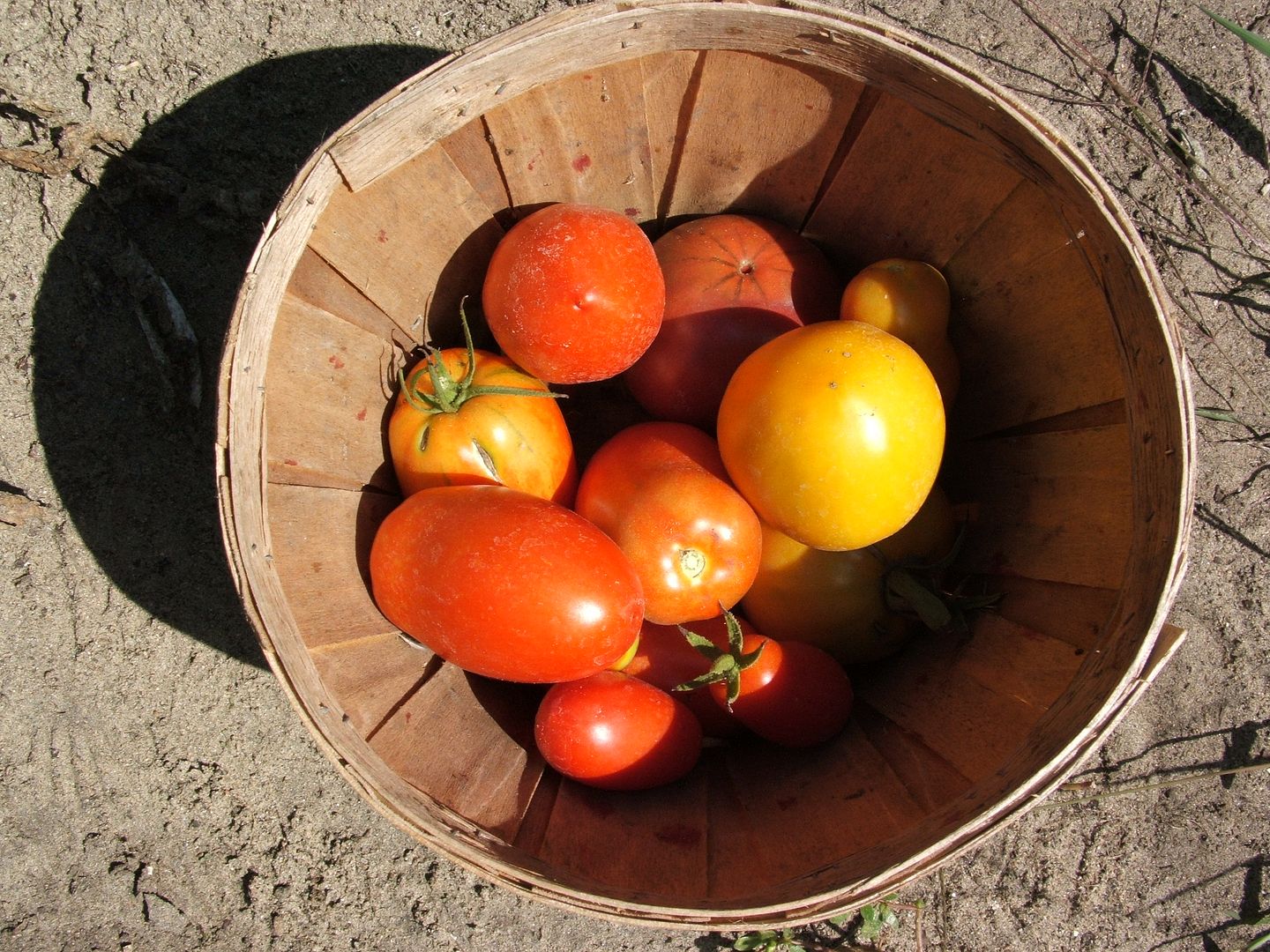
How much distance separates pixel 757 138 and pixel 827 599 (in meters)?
0.65

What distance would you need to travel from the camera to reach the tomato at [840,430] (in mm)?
1100

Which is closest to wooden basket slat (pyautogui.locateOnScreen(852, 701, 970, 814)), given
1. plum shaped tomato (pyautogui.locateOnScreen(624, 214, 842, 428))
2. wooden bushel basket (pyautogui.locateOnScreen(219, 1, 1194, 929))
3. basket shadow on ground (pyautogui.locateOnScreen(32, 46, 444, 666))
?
wooden bushel basket (pyautogui.locateOnScreen(219, 1, 1194, 929))

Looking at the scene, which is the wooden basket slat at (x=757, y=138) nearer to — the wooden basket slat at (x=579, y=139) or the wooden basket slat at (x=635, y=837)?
the wooden basket slat at (x=579, y=139)

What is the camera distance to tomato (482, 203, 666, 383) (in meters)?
1.20

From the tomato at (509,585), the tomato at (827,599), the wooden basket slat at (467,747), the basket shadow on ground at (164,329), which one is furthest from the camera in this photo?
the basket shadow on ground at (164,329)

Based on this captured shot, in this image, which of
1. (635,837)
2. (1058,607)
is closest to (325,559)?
(635,837)

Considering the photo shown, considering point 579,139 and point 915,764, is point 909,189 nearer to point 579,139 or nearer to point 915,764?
point 579,139

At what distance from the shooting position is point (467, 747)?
126 centimetres

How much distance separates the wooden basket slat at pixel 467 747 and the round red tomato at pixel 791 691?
0.95ft

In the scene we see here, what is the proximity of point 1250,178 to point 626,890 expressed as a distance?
5.33 feet

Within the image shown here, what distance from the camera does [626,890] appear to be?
1.14 meters

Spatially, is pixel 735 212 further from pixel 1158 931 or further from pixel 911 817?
pixel 1158 931

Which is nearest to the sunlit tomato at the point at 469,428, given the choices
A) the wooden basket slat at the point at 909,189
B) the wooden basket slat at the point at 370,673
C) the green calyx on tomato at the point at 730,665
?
the wooden basket slat at the point at 370,673

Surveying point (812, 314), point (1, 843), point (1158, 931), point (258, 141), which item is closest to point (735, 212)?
point (812, 314)
